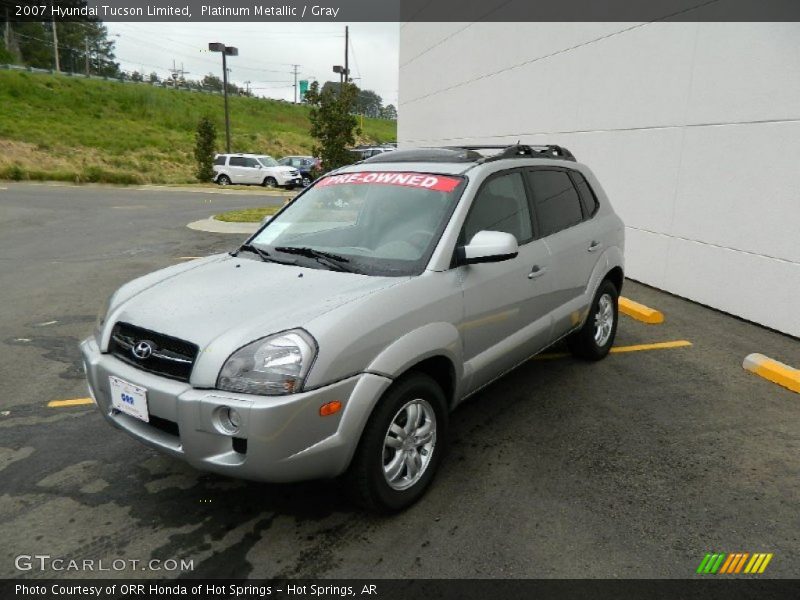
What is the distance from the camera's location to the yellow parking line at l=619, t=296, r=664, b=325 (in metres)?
6.47

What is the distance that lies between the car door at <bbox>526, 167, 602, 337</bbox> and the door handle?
190 mm

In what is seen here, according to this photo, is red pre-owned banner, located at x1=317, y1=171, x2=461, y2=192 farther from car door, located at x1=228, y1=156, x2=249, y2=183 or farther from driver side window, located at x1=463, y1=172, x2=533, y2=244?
car door, located at x1=228, y1=156, x2=249, y2=183

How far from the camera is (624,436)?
3.80m

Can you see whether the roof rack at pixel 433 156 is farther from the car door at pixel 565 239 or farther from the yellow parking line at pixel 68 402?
Answer: the yellow parking line at pixel 68 402

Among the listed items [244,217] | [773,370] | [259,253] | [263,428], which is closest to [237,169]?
[244,217]

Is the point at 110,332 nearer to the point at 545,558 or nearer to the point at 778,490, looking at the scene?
the point at 545,558

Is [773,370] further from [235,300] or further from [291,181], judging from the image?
[291,181]

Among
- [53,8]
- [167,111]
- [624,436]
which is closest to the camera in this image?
[624,436]

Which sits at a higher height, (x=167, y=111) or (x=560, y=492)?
(x=167, y=111)

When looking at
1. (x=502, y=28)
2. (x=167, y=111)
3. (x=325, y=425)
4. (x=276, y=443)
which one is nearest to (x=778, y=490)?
(x=325, y=425)

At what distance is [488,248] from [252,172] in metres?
28.8

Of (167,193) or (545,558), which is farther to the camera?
(167,193)

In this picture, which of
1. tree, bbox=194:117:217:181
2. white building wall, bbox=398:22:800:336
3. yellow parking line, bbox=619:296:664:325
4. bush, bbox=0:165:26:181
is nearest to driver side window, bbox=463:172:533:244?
yellow parking line, bbox=619:296:664:325

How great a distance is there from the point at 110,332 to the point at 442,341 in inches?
67.4
